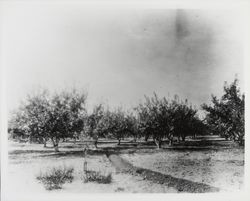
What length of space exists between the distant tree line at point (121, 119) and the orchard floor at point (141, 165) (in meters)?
0.12

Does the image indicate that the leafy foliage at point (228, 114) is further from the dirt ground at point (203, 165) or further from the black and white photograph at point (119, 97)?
the dirt ground at point (203, 165)

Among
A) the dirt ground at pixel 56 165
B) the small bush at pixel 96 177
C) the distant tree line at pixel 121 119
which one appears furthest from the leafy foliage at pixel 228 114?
the small bush at pixel 96 177

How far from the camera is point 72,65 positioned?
4.57m

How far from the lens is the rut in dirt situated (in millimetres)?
4605

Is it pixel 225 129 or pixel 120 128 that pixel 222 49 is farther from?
pixel 120 128

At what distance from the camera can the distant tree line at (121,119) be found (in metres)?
4.61

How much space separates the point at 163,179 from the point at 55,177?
1.19 meters

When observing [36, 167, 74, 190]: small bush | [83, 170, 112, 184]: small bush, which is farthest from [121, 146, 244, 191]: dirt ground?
[36, 167, 74, 190]: small bush

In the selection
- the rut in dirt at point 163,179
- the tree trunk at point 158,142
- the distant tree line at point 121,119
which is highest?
the distant tree line at point 121,119

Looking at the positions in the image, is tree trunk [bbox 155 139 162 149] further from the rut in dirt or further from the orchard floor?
the rut in dirt

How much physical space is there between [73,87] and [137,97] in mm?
729

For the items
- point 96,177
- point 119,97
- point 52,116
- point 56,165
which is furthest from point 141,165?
point 52,116

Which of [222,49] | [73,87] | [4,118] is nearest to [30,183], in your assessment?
[4,118]

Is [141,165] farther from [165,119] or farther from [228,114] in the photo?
[228,114]
